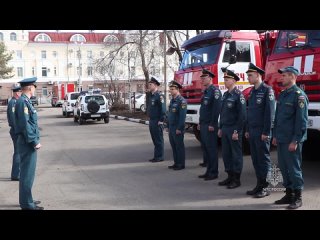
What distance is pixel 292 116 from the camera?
5895 mm

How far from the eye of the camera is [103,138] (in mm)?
15602

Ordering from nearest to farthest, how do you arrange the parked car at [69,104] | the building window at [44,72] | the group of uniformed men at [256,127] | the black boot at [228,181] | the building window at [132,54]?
the group of uniformed men at [256,127] < the black boot at [228,181] < the parked car at [69,104] < the building window at [132,54] < the building window at [44,72]

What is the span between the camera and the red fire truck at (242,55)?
7.46 m

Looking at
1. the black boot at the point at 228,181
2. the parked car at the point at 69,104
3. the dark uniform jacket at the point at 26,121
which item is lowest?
the black boot at the point at 228,181

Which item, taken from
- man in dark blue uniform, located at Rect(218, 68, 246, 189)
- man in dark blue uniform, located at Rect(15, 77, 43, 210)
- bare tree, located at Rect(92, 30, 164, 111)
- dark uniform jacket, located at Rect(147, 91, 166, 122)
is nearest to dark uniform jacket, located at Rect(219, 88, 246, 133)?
man in dark blue uniform, located at Rect(218, 68, 246, 189)

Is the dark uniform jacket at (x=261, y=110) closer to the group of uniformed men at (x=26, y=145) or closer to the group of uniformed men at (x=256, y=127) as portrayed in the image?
the group of uniformed men at (x=256, y=127)

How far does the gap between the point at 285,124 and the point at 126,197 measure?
2.76 meters

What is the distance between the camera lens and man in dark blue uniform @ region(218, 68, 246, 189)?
7.17m

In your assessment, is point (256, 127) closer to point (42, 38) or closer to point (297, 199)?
point (297, 199)

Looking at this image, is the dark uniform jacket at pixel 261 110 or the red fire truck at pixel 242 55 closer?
the dark uniform jacket at pixel 261 110

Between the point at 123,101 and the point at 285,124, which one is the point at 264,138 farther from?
the point at 123,101

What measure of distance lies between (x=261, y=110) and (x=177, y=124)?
9.23 ft

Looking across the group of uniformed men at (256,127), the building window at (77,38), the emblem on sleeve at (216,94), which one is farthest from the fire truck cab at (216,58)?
the building window at (77,38)

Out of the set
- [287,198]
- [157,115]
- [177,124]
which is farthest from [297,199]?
[157,115]
